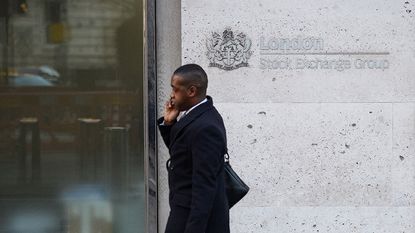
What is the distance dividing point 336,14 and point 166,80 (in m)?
1.43

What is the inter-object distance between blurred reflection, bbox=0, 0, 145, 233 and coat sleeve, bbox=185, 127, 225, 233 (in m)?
2.70

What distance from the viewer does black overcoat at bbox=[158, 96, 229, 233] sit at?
3607 millimetres

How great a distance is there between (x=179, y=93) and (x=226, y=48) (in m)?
2.14

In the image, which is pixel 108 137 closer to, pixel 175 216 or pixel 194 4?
pixel 194 4

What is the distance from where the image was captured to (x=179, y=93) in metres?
3.78

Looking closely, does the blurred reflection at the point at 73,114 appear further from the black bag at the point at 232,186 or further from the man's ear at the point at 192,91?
the man's ear at the point at 192,91

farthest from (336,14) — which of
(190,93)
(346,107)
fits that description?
(190,93)

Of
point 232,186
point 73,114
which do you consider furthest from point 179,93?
point 73,114

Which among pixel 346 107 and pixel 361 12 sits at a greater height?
pixel 361 12

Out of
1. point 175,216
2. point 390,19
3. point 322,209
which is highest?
point 390,19

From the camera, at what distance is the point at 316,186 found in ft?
19.5

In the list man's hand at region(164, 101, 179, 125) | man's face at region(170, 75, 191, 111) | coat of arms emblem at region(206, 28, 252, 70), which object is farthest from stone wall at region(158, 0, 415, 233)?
man's face at region(170, 75, 191, 111)

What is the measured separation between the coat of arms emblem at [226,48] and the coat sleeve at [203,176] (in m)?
2.26

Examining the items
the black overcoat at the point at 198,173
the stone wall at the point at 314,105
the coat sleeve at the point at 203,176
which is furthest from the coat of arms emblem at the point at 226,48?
the coat sleeve at the point at 203,176
